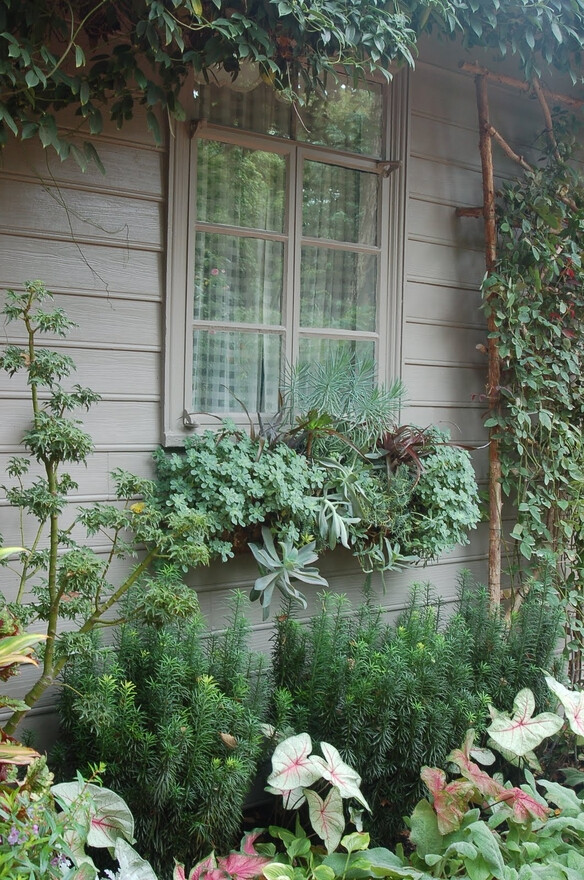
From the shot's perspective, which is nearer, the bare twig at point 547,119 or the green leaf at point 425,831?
the green leaf at point 425,831

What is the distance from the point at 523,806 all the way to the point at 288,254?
2234 mm

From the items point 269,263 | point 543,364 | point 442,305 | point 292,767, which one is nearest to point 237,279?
point 269,263

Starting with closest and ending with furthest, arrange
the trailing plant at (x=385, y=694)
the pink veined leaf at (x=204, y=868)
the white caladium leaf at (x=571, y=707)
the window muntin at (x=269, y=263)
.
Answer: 1. the pink veined leaf at (x=204, y=868)
2. the trailing plant at (x=385, y=694)
3. the white caladium leaf at (x=571, y=707)
4. the window muntin at (x=269, y=263)

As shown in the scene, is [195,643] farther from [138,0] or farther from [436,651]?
[138,0]

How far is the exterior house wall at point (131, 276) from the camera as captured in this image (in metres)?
2.69

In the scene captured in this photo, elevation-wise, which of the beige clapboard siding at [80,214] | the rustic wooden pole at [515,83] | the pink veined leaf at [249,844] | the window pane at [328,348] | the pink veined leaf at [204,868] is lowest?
the pink veined leaf at [249,844]

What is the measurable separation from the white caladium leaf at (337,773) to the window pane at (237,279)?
165cm

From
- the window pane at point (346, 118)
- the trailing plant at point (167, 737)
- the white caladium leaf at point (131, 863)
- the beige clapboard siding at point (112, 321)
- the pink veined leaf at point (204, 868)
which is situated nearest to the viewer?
the white caladium leaf at point (131, 863)

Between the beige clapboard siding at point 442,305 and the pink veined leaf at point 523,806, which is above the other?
the beige clapboard siding at point 442,305

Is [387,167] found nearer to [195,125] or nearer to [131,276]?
[195,125]

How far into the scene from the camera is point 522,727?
9.25 feet

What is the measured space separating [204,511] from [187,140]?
1404 millimetres

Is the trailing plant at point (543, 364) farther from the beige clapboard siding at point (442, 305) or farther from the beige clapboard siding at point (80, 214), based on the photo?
the beige clapboard siding at point (80, 214)

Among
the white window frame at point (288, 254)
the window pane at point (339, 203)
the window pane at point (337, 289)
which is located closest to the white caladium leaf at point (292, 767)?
the white window frame at point (288, 254)
